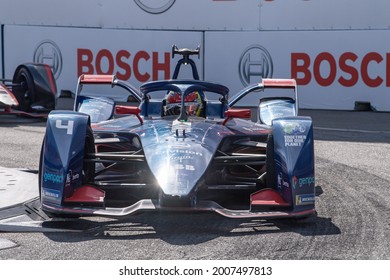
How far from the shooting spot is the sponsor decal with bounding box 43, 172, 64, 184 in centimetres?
650

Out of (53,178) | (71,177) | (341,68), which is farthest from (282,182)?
(341,68)

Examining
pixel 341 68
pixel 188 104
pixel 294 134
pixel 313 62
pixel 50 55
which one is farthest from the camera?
pixel 50 55

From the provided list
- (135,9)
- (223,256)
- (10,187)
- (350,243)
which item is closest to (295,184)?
(350,243)

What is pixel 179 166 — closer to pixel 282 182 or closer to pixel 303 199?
pixel 282 182

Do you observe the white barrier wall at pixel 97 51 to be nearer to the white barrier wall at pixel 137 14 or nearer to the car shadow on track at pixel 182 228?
the white barrier wall at pixel 137 14

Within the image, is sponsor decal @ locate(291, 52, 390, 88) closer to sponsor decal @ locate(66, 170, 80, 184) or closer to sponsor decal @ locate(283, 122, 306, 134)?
sponsor decal @ locate(283, 122, 306, 134)

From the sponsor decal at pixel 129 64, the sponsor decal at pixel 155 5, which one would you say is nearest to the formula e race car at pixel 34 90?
the sponsor decal at pixel 129 64

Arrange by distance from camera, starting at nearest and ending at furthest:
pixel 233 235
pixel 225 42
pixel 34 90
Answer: pixel 233 235
pixel 34 90
pixel 225 42

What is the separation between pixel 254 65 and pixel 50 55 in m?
4.48

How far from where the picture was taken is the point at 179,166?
6430 millimetres

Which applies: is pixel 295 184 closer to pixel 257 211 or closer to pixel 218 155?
pixel 257 211

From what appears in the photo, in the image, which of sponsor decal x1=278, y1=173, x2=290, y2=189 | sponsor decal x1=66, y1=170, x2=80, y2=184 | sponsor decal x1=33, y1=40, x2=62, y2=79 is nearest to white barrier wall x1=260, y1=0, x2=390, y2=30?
sponsor decal x1=33, y1=40, x2=62, y2=79

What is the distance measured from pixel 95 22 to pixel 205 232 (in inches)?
474

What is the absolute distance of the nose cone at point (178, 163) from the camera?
625 centimetres
